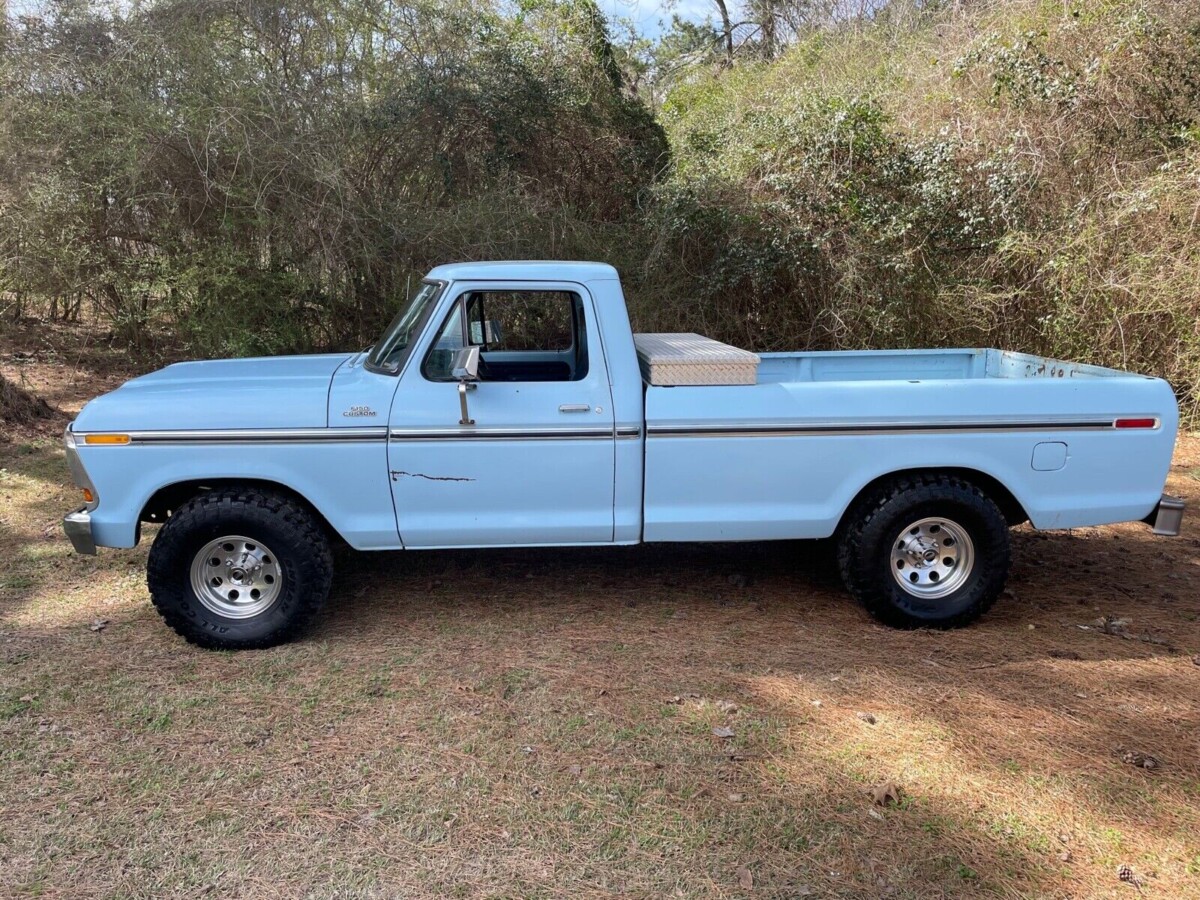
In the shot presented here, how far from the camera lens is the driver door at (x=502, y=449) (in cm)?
411

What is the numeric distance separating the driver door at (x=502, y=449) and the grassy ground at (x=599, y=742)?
1.99 feet

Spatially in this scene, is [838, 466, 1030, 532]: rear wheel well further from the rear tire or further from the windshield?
the windshield

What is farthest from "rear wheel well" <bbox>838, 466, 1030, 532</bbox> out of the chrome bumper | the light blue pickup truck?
the chrome bumper

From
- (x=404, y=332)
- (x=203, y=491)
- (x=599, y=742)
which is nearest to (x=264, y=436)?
(x=203, y=491)

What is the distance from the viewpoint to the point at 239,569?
4203 millimetres

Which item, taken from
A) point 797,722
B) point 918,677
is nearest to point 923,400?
point 918,677

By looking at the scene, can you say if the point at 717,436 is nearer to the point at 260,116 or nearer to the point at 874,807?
the point at 874,807

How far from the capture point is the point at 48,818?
3031mm

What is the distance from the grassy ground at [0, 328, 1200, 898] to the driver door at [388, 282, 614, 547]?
0.61m

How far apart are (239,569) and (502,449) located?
1.40m

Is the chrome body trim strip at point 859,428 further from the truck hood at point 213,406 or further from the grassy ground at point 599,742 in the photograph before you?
the truck hood at point 213,406

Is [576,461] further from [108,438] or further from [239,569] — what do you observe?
[108,438]

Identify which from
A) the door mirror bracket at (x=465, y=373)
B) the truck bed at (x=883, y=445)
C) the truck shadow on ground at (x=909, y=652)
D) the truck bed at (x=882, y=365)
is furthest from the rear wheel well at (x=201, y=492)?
the truck bed at (x=882, y=365)

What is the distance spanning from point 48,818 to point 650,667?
2.41 m
